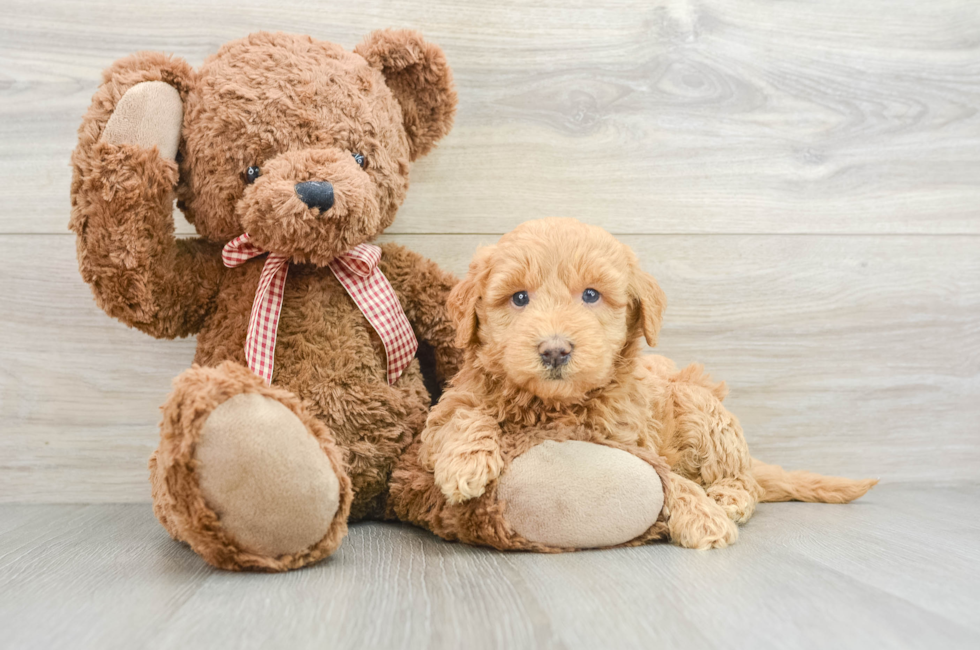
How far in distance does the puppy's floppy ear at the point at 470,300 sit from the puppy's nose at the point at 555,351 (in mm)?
132

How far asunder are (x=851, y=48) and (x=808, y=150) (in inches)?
8.3

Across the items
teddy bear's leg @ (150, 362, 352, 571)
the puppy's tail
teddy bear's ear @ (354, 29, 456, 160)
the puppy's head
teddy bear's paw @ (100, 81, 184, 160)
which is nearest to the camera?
teddy bear's leg @ (150, 362, 352, 571)

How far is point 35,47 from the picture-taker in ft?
4.03

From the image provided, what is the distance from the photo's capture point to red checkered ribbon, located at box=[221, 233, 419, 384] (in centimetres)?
101

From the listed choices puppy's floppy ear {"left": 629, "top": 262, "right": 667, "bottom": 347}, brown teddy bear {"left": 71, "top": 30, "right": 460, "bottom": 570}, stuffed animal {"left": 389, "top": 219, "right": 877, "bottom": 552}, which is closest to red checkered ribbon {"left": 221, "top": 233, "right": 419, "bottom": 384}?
brown teddy bear {"left": 71, "top": 30, "right": 460, "bottom": 570}

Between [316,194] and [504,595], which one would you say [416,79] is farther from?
[504,595]

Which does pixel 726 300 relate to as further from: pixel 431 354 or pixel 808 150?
pixel 431 354

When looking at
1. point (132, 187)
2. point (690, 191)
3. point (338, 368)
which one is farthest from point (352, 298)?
point (690, 191)

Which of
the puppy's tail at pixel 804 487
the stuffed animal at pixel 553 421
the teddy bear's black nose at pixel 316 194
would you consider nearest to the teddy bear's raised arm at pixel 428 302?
the stuffed animal at pixel 553 421

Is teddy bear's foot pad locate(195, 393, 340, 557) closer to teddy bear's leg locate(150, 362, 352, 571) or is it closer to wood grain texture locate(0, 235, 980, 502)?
teddy bear's leg locate(150, 362, 352, 571)

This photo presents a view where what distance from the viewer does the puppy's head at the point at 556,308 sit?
852 mm

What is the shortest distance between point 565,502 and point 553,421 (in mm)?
114

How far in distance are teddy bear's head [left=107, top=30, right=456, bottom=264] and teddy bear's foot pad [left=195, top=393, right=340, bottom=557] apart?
27 cm

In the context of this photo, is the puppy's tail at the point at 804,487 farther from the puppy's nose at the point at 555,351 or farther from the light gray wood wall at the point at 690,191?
the puppy's nose at the point at 555,351
